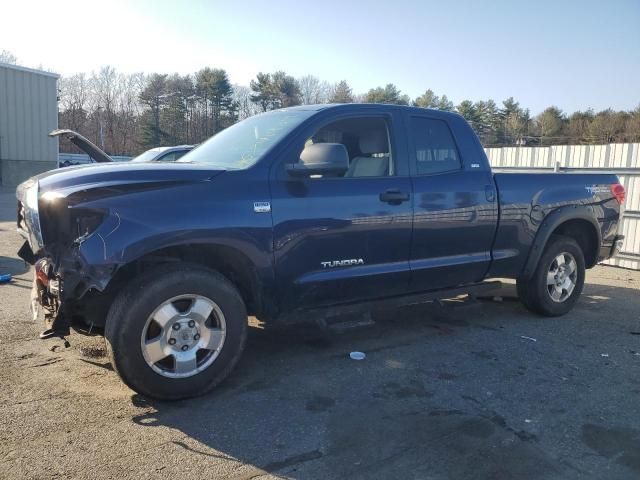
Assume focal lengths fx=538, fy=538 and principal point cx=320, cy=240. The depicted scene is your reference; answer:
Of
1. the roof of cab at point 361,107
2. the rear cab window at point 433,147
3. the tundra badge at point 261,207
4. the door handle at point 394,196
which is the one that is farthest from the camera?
the rear cab window at point 433,147

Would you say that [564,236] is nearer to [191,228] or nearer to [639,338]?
[639,338]

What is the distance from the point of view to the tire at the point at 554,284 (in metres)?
5.83

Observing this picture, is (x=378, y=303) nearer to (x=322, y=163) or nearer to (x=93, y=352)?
(x=322, y=163)

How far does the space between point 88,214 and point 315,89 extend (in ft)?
198

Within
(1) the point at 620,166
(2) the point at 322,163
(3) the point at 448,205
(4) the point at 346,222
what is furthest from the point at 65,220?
(1) the point at 620,166

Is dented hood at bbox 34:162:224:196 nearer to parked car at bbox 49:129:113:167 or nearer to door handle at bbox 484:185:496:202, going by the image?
parked car at bbox 49:129:113:167

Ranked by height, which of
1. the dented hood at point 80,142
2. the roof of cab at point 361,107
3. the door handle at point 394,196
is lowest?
the door handle at point 394,196

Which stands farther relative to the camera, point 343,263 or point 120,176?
point 343,263

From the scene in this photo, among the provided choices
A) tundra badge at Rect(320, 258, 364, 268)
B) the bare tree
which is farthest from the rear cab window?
the bare tree

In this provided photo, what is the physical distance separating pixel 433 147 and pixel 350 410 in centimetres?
257

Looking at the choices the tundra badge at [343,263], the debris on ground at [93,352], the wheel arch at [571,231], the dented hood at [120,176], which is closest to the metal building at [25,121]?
the debris on ground at [93,352]

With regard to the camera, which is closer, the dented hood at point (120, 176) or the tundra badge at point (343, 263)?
the dented hood at point (120, 176)

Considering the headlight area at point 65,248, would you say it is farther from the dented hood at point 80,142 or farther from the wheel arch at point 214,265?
the dented hood at point 80,142

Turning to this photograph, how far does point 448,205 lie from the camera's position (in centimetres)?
484
